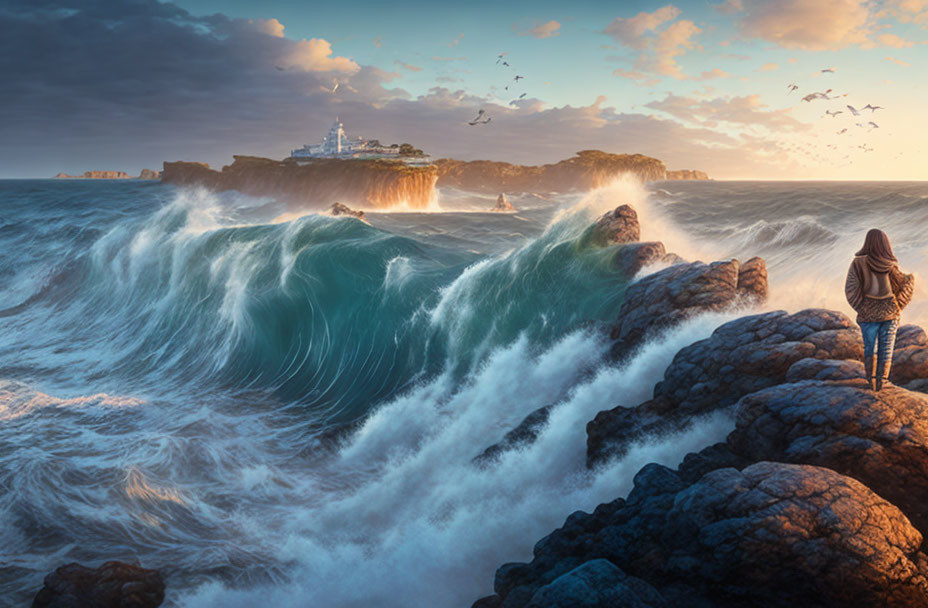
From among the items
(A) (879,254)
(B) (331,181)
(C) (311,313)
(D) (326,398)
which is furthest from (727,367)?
(B) (331,181)

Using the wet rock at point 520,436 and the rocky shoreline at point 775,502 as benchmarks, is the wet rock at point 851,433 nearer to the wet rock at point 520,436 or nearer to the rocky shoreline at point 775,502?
the rocky shoreline at point 775,502

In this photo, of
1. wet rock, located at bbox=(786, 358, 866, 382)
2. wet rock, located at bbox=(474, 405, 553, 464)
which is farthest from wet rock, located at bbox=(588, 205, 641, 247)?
wet rock, located at bbox=(786, 358, 866, 382)

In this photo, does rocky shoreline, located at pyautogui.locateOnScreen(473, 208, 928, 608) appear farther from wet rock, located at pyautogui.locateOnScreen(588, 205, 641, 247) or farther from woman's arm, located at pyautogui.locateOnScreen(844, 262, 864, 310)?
wet rock, located at pyautogui.locateOnScreen(588, 205, 641, 247)

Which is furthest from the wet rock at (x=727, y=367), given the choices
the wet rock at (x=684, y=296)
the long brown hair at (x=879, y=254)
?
the wet rock at (x=684, y=296)

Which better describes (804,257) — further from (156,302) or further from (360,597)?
(156,302)

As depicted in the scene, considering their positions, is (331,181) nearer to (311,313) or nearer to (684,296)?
(311,313)

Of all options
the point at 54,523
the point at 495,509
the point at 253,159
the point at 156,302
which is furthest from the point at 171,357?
the point at 253,159
